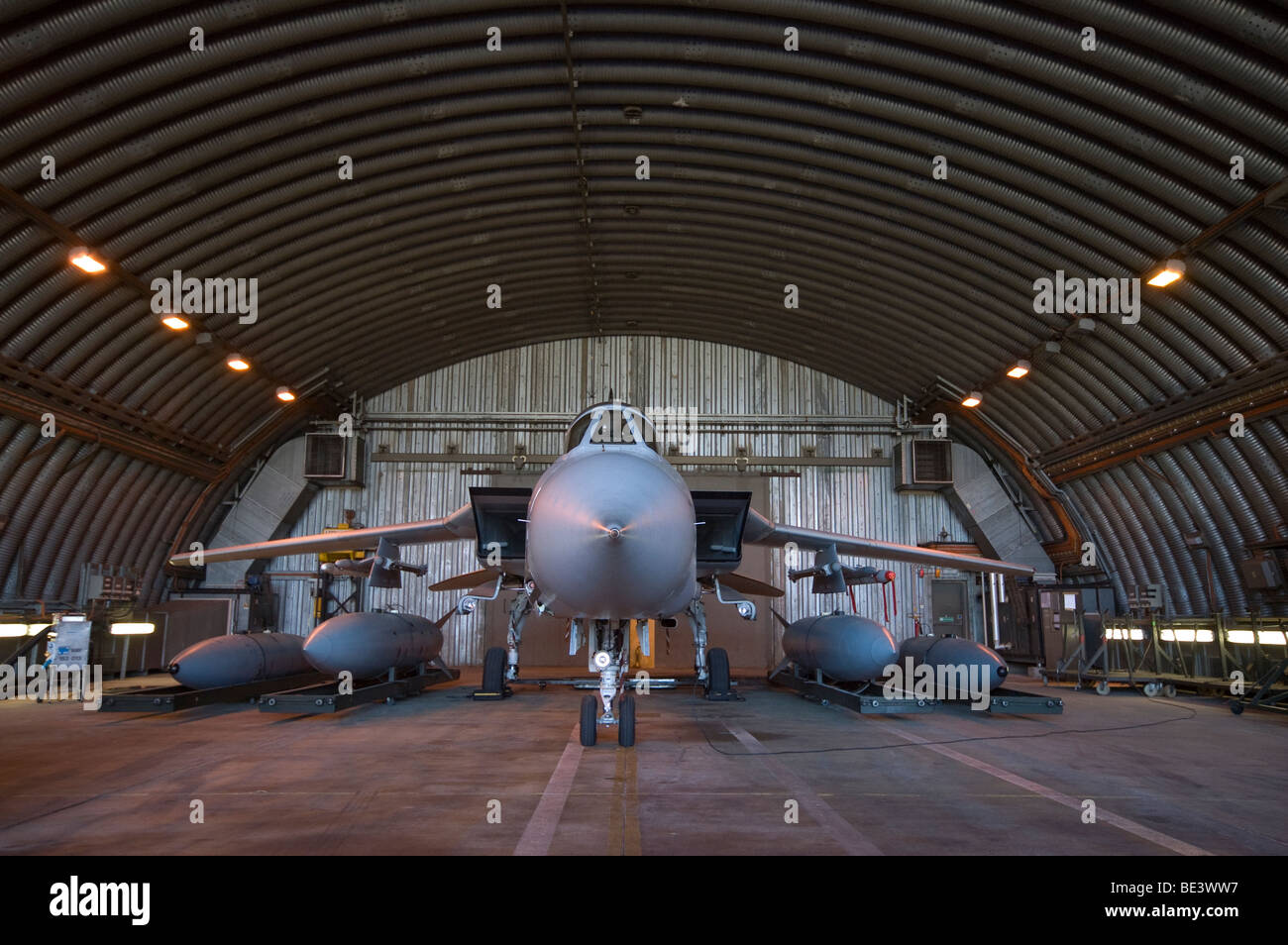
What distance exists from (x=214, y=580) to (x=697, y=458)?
12.9 m

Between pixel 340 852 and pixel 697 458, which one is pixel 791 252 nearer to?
pixel 697 458

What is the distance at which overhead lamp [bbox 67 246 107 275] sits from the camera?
11.2 meters

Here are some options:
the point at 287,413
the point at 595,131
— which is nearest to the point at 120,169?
the point at 595,131

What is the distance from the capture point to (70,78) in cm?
892

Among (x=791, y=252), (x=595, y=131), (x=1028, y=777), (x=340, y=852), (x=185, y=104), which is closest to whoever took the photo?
(x=340, y=852)

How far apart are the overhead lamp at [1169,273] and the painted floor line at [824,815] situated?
31.9 ft

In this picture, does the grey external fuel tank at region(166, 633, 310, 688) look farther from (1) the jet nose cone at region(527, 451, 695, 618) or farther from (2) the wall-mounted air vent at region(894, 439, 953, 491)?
(2) the wall-mounted air vent at region(894, 439, 953, 491)

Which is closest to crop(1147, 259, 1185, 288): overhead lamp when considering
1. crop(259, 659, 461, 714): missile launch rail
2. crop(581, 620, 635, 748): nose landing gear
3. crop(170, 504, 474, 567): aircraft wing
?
crop(581, 620, 635, 748): nose landing gear

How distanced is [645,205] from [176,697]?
11156mm

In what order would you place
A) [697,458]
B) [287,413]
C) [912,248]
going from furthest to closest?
[697,458] → [287,413] → [912,248]

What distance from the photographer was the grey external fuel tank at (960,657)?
A: 11.3 meters

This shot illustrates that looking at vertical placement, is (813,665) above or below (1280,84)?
below

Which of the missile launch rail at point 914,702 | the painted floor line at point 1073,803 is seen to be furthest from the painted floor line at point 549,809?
the missile launch rail at point 914,702

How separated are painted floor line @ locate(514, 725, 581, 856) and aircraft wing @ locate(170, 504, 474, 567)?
4.02m
